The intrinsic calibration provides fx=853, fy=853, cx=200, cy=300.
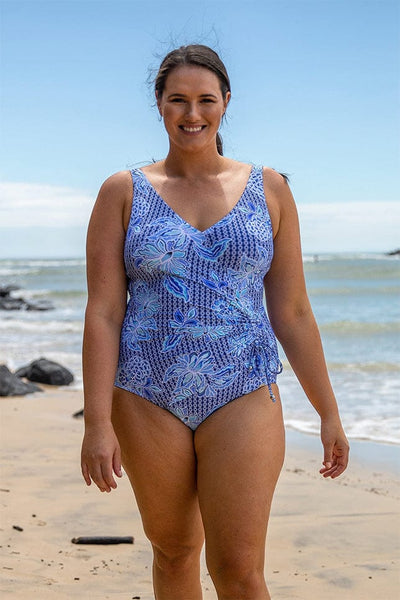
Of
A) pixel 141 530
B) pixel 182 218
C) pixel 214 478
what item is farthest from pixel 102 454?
pixel 141 530

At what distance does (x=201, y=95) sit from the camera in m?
2.84

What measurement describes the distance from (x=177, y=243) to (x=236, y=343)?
14.7 inches

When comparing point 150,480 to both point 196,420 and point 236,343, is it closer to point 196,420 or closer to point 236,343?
point 196,420

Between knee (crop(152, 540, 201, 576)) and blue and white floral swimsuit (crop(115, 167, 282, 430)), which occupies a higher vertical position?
blue and white floral swimsuit (crop(115, 167, 282, 430))

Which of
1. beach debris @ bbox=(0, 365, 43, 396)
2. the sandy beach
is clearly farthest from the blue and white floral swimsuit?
beach debris @ bbox=(0, 365, 43, 396)

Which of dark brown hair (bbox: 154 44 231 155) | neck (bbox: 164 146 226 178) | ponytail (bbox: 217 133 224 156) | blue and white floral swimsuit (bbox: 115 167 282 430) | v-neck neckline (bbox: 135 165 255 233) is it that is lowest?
blue and white floral swimsuit (bbox: 115 167 282 430)

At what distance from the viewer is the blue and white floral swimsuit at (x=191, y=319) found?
271 cm

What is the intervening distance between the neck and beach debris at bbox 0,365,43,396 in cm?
821

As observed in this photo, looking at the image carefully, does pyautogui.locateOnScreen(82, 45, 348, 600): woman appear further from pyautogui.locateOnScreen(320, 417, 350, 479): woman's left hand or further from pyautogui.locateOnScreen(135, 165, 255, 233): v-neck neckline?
Result: pyautogui.locateOnScreen(320, 417, 350, 479): woman's left hand

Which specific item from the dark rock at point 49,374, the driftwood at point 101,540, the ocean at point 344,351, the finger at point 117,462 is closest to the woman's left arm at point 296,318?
the finger at point 117,462

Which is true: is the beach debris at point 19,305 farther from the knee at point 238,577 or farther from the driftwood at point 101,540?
the knee at point 238,577

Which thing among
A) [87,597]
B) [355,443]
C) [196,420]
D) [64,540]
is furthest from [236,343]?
[355,443]

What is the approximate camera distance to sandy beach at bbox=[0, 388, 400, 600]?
4492mm

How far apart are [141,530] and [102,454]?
2896mm
